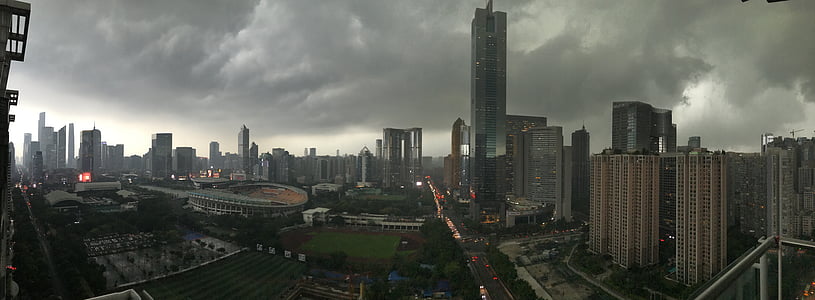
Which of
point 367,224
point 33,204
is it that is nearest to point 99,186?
point 33,204

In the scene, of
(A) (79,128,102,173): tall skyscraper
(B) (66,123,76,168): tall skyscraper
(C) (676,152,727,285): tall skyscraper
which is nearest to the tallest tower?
(C) (676,152,727,285): tall skyscraper

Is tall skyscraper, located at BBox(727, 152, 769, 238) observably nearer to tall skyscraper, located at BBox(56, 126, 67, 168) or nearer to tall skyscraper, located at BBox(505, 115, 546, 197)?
tall skyscraper, located at BBox(505, 115, 546, 197)

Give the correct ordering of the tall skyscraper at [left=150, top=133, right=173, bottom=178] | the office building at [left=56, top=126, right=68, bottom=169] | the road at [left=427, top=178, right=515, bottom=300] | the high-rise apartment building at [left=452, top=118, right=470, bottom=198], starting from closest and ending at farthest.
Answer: the road at [left=427, top=178, right=515, bottom=300]
the tall skyscraper at [left=150, top=133, right=173, bottom=178]
the office building at [left=56, top=126, right=68, bottom=169]
the high-rise apartment building at [left=452, top=118, right=470, bottom=198]

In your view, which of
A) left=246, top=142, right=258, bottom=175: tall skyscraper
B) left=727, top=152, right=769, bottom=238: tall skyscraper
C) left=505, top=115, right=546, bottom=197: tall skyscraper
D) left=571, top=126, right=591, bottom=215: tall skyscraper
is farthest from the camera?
left=246, top=142, right=258, bottom=175: tall skyscraper

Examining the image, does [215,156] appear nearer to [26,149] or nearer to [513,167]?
[26,149]

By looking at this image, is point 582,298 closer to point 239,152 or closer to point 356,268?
point 356,268

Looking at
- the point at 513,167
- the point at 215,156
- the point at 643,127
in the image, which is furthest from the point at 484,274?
the point at 215,156
